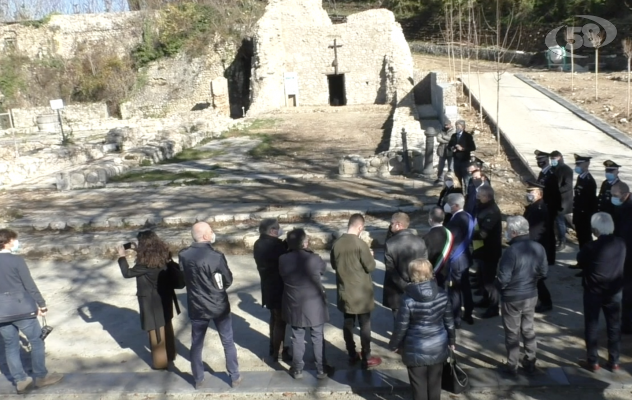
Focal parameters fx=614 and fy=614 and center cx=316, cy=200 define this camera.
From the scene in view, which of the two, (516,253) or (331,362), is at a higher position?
(516,253)

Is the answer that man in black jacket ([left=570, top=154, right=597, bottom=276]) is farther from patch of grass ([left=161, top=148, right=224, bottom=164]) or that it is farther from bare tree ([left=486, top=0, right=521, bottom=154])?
patch of grass ([left=161, top=148, right=224, bottom=164])

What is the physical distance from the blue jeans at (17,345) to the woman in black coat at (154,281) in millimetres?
914

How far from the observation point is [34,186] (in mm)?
15125

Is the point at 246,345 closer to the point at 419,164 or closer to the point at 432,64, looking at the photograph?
the point at 419,164

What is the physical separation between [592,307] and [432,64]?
28439mm

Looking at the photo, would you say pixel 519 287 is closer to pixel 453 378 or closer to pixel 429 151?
pixel 453 378

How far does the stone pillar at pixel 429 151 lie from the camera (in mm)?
12766

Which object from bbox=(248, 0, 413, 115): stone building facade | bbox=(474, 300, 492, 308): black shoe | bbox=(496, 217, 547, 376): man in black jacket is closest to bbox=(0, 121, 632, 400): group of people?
bbox=(496, 217, 547, 376): man in black jacket

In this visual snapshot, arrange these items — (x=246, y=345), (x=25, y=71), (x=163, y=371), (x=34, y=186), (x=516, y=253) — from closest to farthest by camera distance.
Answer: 1. (x=516, y=253)
2. (x=163, y=371)
3. (x=246, y=345)
4. (x=34, y=186)
5. (x=25, y=71)

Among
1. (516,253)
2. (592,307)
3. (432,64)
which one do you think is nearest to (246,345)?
(516,253)

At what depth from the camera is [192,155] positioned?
19.2 meters

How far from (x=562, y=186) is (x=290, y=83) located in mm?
23719

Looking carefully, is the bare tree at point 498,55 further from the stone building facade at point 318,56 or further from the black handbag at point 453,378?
the black handbag at point 453,378

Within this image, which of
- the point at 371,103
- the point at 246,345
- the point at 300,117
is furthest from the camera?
the point at 371,103
